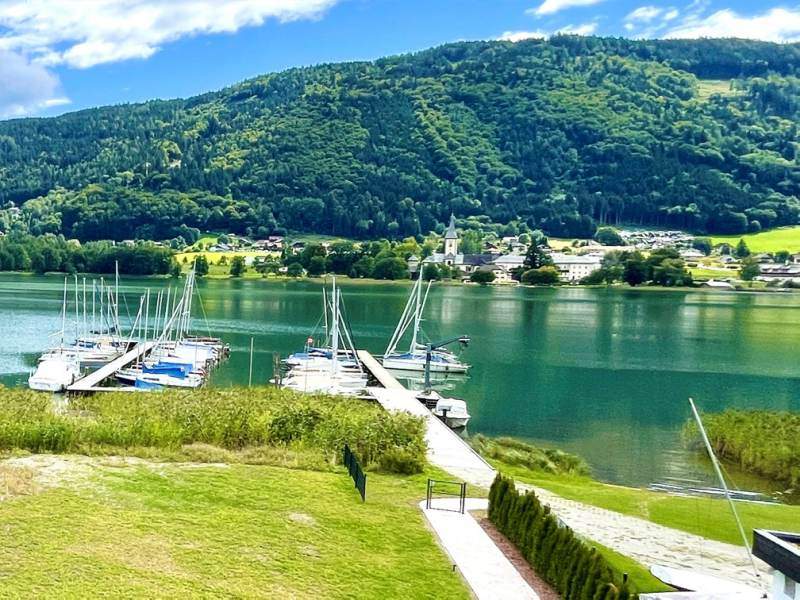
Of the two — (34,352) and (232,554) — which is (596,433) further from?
(34,352)

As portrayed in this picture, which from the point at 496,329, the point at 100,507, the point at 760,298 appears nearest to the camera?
the point at 100,507

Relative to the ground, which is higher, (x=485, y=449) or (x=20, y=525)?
(x=20, y=525)

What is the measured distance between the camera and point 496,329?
75.1m

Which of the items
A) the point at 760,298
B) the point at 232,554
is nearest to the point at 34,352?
the point at 232,554

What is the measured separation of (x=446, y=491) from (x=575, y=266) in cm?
14377

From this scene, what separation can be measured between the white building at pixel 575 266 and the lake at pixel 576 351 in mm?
31049

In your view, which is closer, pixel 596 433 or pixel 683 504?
pixel 683 504

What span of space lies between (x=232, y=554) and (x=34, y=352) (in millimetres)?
45837

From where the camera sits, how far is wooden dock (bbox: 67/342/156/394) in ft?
115

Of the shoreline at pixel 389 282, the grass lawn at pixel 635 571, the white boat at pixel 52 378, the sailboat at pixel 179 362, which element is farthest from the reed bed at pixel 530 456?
the shoreline at pixel 389 282

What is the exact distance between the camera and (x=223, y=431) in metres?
20.4

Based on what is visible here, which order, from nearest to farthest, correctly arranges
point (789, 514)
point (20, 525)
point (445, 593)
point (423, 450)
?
point (445, 593) < point (20, 525) < point (789, 514) < point (423, 450)

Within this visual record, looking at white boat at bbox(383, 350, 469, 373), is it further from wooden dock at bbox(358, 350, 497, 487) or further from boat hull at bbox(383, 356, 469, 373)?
wooden dock at bbox(358, 350, 497, 487)

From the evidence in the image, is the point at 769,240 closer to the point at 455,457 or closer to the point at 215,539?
the point at 455,457
